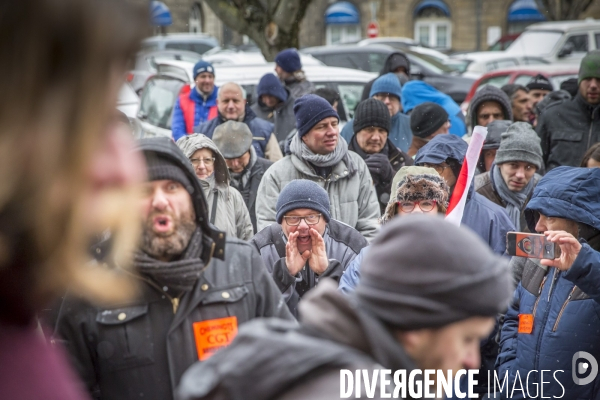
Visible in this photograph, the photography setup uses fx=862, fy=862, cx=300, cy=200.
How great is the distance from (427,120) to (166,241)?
215 inches

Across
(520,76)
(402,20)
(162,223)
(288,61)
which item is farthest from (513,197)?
(402,20)

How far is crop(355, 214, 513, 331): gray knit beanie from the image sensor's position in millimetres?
1777

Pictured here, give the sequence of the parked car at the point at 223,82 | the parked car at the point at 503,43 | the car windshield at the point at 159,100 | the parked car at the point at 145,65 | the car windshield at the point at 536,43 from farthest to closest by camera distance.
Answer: the parked car at the point at 503,43
the car windshield at the point at 536,43
the car windshield at the point at 159,100
the parked car at the point at 223,82
the parked car at the point at 145,65

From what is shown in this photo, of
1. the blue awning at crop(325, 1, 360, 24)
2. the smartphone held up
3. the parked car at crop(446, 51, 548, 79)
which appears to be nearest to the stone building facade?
the blue awning at crop(325, 1, 360, 24)

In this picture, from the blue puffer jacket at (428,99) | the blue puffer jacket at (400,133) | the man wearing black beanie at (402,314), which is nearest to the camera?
the man wearing black beanie at (402,314)

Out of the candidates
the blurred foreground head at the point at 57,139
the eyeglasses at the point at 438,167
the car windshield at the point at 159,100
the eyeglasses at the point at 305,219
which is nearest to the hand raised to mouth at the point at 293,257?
the eyeglasses at the point at 305,219

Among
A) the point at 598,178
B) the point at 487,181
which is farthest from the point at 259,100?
the point at 598,178

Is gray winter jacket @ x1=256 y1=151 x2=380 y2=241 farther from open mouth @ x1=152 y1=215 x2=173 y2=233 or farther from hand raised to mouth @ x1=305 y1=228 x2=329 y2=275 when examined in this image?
open mouth @ x1=152 y1=215 x2=173 y2=233

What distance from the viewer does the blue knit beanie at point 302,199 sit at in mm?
5117

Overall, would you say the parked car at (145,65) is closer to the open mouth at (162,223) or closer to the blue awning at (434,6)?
the open mouth at (162,223)

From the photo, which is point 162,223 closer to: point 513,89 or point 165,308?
point 165,308

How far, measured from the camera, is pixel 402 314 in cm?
177

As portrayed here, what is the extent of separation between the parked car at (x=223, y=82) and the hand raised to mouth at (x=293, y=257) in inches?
288

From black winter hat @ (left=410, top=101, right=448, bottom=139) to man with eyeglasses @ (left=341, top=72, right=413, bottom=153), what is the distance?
95 cm
